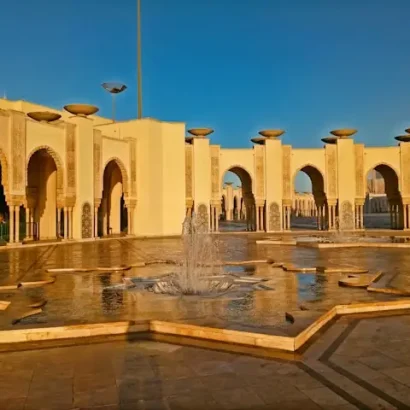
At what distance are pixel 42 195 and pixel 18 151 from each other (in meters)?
4.93

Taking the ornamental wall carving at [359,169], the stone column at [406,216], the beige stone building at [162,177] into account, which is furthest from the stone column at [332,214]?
the stone column at [406,216]

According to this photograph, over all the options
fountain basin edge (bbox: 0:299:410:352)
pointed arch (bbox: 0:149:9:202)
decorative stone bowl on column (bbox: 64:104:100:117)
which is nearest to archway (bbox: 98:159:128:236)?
decorative stone bowl on column (bbox: 64:104:100:117)

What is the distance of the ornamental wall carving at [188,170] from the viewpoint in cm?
2448

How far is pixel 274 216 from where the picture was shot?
25.2m

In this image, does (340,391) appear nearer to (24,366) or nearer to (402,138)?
(24,366)

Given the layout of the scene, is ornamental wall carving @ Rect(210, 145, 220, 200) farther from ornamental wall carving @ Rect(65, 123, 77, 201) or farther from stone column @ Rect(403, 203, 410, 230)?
stone column @ Rect(403, 203, 410, 230)

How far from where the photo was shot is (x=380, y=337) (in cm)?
403

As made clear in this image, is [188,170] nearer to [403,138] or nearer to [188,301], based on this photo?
[403,138]

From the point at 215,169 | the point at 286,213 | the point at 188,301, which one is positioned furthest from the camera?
the point at 286,213

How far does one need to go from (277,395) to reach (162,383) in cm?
74

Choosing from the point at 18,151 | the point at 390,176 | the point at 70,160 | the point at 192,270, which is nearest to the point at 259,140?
the point at 390,176

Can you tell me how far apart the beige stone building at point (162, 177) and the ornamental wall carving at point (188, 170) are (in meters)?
0.05

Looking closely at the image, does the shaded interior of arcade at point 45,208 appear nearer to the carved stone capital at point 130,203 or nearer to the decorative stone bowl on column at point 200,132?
the carved stone capital at point 130,203

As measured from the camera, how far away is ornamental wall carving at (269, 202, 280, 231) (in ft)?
82.3
